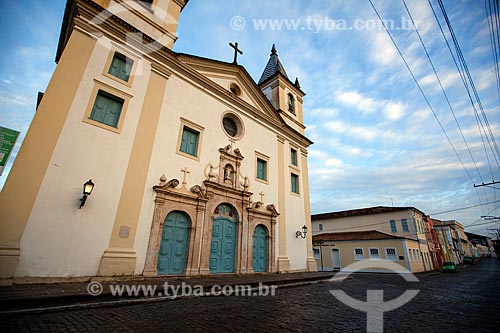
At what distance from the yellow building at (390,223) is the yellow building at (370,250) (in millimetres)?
415

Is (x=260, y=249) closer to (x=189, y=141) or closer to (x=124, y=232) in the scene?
(x=189, y=141)

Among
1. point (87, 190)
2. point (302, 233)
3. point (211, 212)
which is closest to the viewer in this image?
point (87, 190)

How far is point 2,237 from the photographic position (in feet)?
18.5

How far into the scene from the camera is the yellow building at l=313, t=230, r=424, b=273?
2342cm

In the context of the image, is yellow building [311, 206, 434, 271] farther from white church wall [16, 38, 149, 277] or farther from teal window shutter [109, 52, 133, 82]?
teal window shutter [109, 52, 133, 82]

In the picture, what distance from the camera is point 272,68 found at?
64.5 ft

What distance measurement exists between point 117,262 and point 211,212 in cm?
399

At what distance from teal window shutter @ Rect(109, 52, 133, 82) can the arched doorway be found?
680 centimetres

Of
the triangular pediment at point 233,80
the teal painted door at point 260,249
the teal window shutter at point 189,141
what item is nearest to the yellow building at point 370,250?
the teal painted door at point 260,249

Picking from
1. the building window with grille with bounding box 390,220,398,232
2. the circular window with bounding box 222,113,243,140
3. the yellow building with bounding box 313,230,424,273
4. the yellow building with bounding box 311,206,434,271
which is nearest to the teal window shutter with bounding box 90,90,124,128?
the circular window with bounding box 222,113,243,140

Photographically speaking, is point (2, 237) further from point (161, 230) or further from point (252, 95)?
point (252, 95)

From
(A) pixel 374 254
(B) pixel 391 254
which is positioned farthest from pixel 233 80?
(B) pixel 391 254

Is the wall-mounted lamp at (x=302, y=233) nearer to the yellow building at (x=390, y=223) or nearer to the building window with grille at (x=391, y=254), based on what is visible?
the building window with grille at (x=391, y=254)

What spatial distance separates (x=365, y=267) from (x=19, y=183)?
28.1 metres
